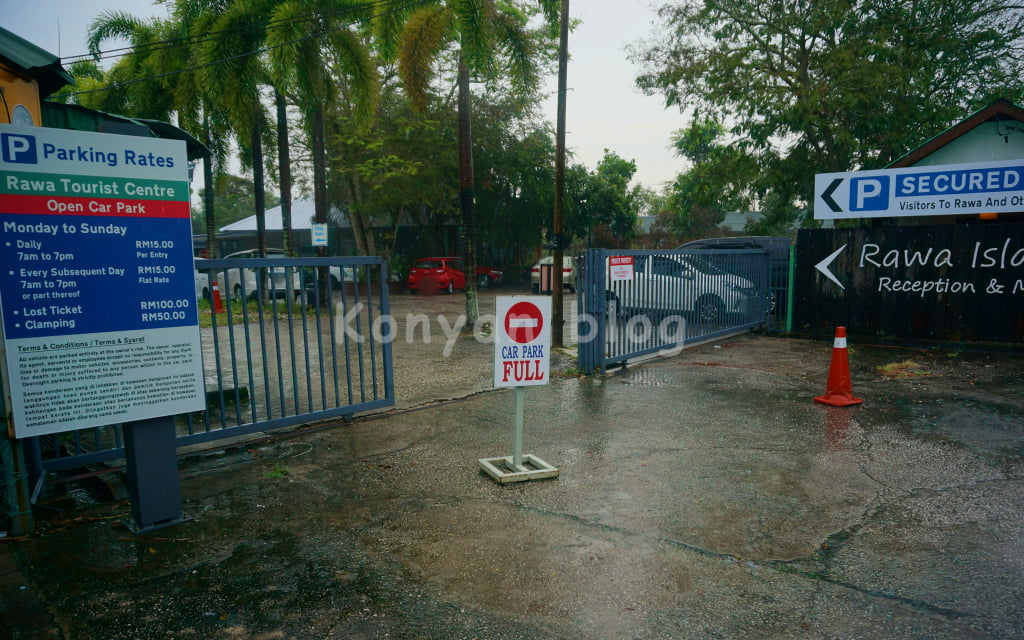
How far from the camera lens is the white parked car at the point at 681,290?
920cm

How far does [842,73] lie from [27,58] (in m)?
Answer: 19.8

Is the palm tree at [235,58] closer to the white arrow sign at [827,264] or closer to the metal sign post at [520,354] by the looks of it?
the white arrow sign at [827,264]

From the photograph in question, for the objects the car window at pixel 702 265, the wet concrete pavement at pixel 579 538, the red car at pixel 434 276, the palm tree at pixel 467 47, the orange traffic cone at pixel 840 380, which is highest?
the palm tree at pixel 467 47

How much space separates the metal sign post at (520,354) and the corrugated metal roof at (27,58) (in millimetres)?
4339

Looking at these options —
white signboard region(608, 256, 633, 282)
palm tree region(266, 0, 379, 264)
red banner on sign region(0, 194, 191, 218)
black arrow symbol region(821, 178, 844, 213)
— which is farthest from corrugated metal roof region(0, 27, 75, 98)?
black arrow symbol region(821, 178, 844, 213)

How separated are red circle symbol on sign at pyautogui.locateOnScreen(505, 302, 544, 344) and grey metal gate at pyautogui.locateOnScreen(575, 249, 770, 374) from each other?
3640mm

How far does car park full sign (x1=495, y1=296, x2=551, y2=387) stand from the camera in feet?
17.0

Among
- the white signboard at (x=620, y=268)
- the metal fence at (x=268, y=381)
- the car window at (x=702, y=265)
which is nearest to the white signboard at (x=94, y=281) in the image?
the metal fence at (x=268, y=381)

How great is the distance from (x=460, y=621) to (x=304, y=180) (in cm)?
3196

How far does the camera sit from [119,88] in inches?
875

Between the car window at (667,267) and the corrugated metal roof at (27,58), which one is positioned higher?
the corrugated metal roof at (27,58)

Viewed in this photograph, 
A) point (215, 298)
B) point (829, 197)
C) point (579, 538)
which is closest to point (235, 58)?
point (215, 298)

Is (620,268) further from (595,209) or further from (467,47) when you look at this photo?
(595,209)

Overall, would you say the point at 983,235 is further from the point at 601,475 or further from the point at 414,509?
the point at 414,509
